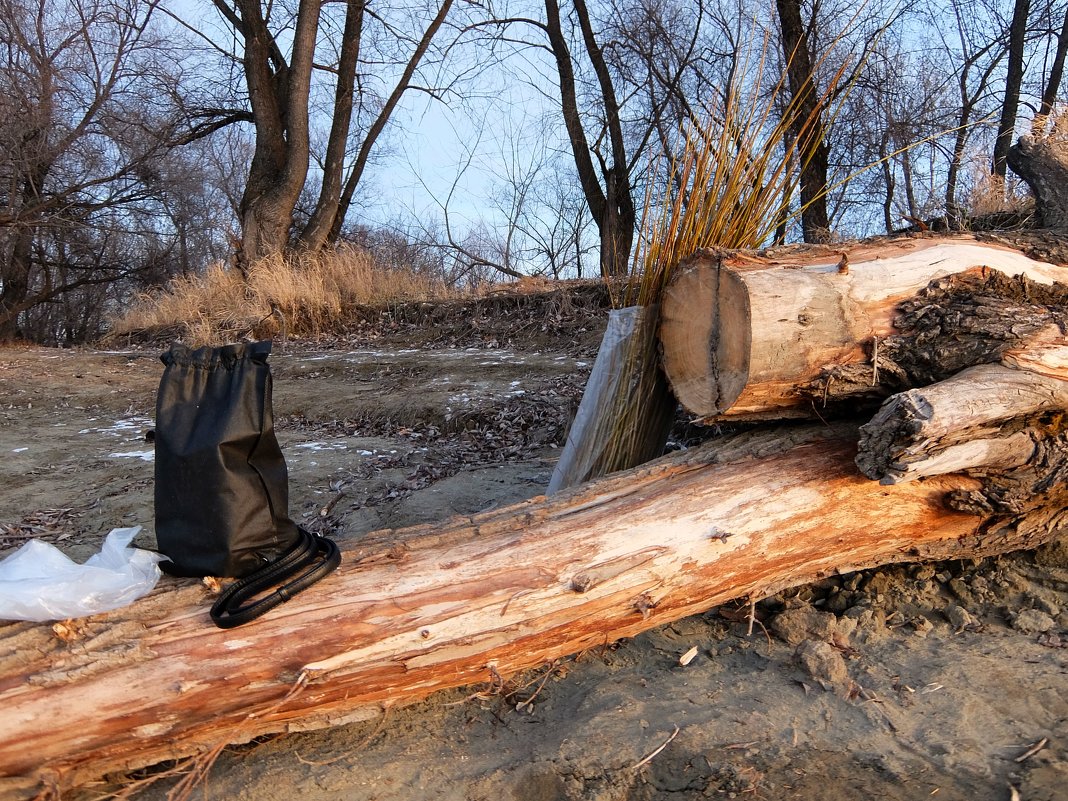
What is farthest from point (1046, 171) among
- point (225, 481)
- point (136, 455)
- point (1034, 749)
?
point (136, 455)

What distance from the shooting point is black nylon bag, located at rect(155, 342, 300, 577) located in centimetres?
194

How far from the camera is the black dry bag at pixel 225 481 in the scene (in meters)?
1.93

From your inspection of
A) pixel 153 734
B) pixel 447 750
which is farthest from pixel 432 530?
pixel 153 734

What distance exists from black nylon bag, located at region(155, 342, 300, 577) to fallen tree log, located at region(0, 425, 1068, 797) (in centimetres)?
12

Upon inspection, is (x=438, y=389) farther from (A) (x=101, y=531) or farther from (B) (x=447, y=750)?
(B) (x=447, y=750)

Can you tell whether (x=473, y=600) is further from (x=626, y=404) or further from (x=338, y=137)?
(x=338, y=137)

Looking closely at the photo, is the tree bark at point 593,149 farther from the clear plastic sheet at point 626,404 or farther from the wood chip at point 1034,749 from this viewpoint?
the wood chip at point 1034,749

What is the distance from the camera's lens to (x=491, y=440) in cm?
497

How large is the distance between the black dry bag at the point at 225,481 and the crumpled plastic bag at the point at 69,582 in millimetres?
85

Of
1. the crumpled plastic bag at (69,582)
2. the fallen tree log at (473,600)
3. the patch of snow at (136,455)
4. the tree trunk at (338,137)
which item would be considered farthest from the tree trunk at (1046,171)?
the tree trunk at (338,137)

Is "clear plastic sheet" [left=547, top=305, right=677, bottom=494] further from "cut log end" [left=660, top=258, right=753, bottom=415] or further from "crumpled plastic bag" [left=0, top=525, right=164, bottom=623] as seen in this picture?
"crumpled plastic bag" [left=0, top=525, right=164, bottom=623]

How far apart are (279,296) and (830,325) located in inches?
325

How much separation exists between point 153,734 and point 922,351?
2664 millimetres

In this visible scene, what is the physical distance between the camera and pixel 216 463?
6.31ft
